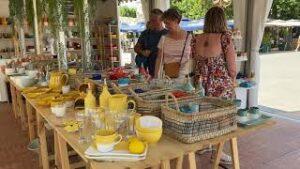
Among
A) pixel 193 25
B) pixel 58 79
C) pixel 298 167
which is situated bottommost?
pixel 298 167

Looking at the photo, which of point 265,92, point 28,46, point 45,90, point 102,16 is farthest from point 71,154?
point 102,16

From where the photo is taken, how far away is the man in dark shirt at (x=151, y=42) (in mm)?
3586

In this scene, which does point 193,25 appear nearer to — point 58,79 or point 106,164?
point 58,79

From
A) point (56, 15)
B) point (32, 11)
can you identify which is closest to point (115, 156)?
point (56, 15)

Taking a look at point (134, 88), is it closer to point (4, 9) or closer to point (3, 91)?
point (3, 91)

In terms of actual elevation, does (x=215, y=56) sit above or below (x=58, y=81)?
above

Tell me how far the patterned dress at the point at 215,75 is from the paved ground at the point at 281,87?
8.65 ft

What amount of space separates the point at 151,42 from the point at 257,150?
170 centimetres

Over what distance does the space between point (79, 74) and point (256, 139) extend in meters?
2.08

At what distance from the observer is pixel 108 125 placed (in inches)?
62.5

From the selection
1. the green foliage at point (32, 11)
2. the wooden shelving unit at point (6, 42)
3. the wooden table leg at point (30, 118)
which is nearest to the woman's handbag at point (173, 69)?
the wooden table leg at point (30, 118)

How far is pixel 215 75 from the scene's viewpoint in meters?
2.54

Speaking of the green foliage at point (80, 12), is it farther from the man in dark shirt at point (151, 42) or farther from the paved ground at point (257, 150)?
the paved ground at point (257, 150)

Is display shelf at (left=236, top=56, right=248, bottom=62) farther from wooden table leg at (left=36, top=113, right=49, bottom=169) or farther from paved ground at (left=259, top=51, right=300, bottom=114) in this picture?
wooden table leg at (left=36, top=113, right=49, bottom=169)
